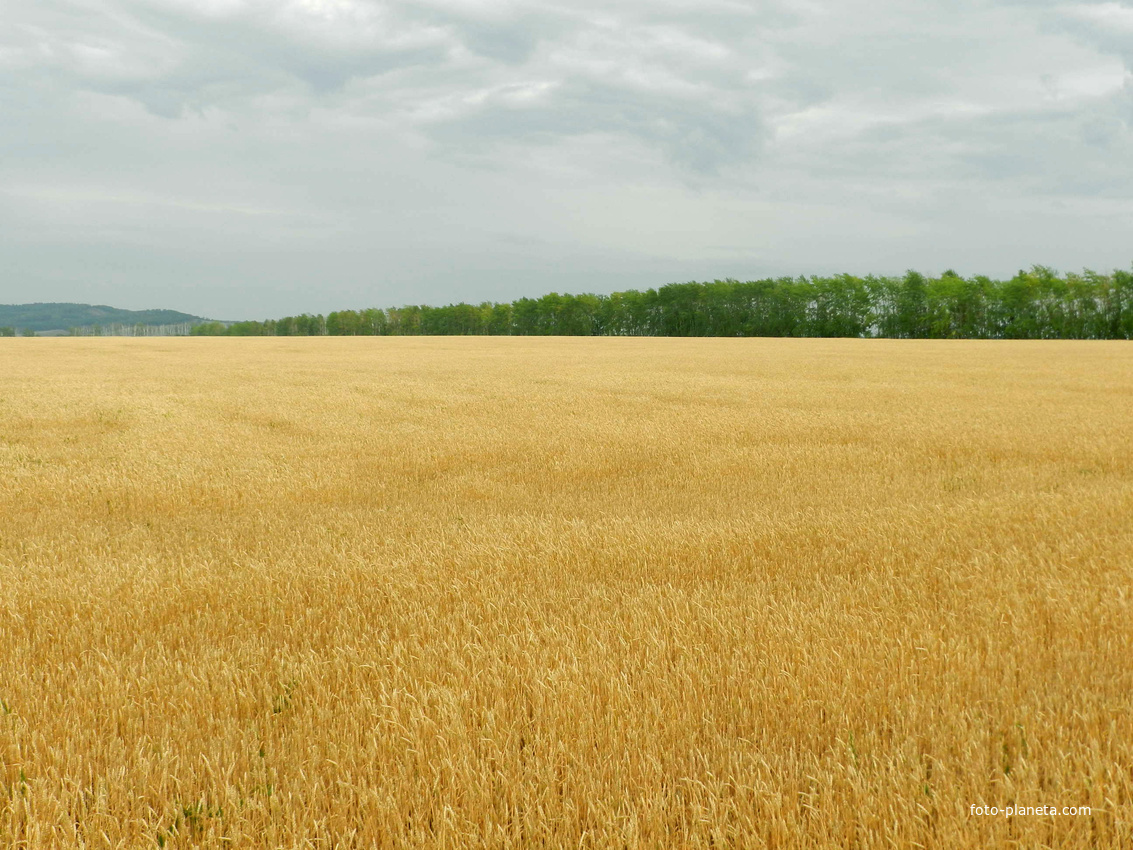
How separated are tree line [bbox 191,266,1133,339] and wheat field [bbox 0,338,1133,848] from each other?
96606mm

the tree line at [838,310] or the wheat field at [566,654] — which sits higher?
the tree line at [838,310]

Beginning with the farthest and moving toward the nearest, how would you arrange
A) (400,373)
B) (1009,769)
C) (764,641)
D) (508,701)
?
(400,373), (764,641), (508,701), (1009,769)

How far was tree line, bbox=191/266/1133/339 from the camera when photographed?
92.0 meters

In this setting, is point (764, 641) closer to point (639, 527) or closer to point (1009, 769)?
point (1009, 769)

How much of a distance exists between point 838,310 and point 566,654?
362ft

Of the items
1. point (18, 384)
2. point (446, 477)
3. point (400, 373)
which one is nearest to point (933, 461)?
point (446, 477)

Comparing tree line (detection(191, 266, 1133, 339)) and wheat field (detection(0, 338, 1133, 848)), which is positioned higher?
tree line (detection(191, 266, 1133, 339))

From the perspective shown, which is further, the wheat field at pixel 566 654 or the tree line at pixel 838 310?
the tree line at pixel 838 310

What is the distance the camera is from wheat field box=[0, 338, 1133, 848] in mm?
3277

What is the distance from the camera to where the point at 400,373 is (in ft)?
115

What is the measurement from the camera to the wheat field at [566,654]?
328 centimetres

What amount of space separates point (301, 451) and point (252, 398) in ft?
35.1

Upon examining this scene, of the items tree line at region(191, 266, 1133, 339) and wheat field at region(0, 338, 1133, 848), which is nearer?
wheat field at region(0, 338, 1133, 848)

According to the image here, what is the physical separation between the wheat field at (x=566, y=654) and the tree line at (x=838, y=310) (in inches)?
3803
